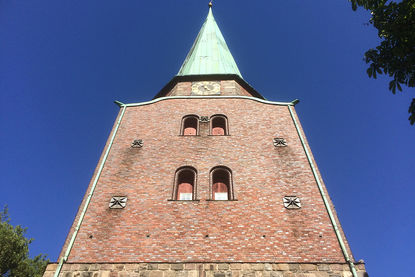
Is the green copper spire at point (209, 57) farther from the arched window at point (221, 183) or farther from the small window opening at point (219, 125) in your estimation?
the arched window at point (221, 183)

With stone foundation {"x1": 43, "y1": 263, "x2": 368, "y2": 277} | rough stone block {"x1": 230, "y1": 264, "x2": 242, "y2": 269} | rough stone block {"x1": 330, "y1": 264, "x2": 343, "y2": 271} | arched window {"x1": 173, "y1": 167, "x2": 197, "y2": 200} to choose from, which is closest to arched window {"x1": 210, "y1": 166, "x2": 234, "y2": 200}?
arched window {"x1": 173, "y1": 167, "x2": 197, "y2": 200}

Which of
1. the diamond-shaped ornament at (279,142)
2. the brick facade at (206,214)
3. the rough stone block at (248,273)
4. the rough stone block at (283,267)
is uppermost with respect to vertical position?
the diamond-shaped ornament at (279,142)

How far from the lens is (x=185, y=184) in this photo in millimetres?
11461

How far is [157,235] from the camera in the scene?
357 inches

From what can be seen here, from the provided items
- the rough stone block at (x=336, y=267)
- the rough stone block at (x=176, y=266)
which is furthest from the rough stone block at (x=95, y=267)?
the rough stone block at (x=336, y=267)

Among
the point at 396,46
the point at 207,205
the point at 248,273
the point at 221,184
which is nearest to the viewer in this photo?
the point at 396,46

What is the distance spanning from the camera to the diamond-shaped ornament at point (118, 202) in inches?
397

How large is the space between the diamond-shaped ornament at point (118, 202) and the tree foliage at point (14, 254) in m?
8.98

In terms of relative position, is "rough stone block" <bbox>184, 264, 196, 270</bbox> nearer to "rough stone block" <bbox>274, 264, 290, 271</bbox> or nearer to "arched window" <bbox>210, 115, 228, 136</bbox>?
"rough stone block" <bbox>274, 264, 290, 271</bbox>

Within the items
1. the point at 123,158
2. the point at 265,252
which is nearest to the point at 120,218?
the point at 123,158

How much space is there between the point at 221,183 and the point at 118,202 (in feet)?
10.7

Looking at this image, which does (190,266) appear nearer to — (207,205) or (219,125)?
(207,205)

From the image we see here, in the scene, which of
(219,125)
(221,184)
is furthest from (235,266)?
(219,125)

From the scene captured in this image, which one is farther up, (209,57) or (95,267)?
(209,57)
